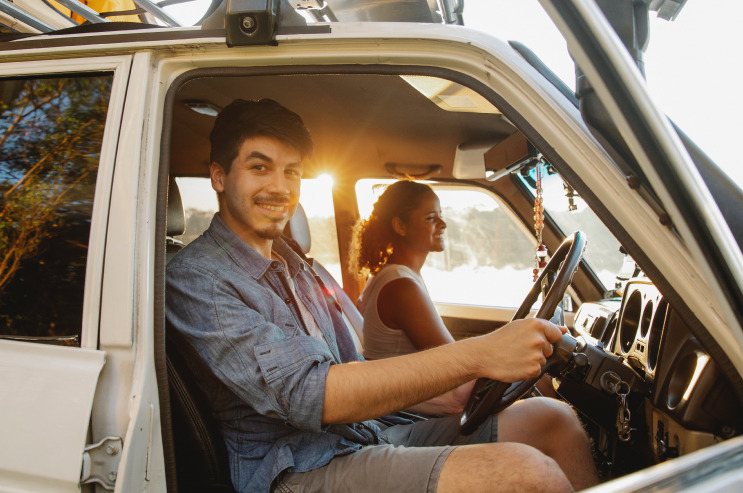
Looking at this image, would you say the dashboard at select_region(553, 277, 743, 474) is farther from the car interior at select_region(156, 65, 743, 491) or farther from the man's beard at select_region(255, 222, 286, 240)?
the man's beard at select_region(255, 222, 286, 240)

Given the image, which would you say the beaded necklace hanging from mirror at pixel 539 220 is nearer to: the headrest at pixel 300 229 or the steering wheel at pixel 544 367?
the steering wheel at pixel 544 367

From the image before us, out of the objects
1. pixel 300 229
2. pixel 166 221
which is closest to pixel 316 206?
pixel 300 229

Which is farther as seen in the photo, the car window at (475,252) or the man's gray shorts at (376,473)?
the car window at (475,252)

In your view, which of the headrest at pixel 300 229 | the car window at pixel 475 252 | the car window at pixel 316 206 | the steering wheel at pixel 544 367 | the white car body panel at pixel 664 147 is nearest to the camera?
the white car body panel at pixel 664 147

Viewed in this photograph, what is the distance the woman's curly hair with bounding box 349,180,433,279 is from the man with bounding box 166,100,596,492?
1122mm

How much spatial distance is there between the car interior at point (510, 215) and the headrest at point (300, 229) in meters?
0.01

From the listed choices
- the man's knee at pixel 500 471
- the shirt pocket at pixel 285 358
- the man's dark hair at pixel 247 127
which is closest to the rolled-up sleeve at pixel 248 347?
the shirt pocket at pixel 285 358

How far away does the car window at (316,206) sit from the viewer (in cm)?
283

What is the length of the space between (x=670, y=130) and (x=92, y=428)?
4.04ft

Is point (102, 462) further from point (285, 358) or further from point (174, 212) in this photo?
point (174, 212)

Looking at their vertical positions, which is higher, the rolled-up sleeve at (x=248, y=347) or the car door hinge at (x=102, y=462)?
the rolled-up sleeve at (x=248, y=347)

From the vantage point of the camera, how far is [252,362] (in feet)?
3.98

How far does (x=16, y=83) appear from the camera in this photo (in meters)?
1.33

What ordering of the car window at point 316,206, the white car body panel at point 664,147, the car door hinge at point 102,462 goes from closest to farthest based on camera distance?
1. the white car body panel at point 664,147
2. the car door hinge at point 102,462
3. the car window at point 316,206
